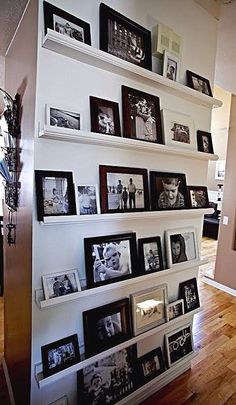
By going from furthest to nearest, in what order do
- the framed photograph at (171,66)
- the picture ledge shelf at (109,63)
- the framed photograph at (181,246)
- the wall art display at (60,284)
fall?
the framed photograph at (181,246) < the framed photograph at (171,66) < the wall art display at (60,284) < the picture ledge shelf at (109,63)

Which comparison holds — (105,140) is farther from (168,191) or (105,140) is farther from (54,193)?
(168,191)

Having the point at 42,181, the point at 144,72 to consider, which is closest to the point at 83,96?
the point at 144,72

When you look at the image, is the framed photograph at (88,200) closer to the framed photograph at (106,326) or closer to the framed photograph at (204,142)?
the framed photograph at (106,326)

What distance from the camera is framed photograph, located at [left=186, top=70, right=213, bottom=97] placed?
1.65m

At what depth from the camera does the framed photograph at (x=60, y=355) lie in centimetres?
117

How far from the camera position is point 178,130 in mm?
1603

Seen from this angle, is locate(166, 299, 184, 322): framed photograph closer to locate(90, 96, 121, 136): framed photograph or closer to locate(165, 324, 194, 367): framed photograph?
locate(165, 324, 194, 367): framed photograph

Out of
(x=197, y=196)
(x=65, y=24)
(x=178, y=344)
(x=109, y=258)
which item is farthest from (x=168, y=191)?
(x=178, y=344)

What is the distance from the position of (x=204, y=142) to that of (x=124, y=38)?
890mm

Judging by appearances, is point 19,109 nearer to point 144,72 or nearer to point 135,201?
point 144,72

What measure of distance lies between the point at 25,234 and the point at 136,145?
0.77m

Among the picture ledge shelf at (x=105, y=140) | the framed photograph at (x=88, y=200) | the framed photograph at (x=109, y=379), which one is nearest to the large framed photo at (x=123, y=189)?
the framed photograph at (x=88, y=200)

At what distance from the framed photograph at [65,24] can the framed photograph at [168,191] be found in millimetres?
815

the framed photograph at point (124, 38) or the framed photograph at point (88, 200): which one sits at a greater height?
the framed photograph at point (124, 38)
